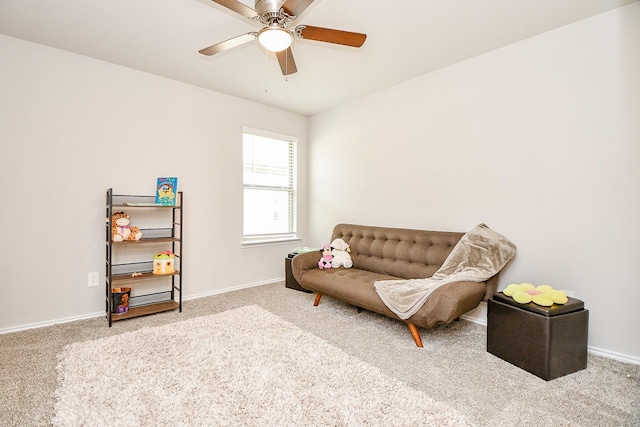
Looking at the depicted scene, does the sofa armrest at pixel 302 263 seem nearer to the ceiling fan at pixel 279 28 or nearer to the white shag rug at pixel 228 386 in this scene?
the white shag rug at pixel 228 386

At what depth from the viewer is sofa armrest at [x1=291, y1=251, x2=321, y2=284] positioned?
321cm

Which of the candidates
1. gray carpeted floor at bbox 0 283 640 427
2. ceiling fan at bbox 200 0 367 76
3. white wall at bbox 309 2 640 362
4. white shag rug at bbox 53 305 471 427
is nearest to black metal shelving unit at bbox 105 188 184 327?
gray carpeted floor at bbox 0 283 640 427

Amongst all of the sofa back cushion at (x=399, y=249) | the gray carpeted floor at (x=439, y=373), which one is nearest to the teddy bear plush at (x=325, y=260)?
the sofa back cushion at (x=399, y=249)

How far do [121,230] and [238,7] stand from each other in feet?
7.11

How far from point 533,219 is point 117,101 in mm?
3868

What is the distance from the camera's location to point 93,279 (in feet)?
9.48

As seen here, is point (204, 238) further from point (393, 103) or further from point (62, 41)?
point (393, 103)

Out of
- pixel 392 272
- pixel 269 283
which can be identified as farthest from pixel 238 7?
pixel 269 283

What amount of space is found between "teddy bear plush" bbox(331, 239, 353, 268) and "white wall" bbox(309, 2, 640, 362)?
24.3 inches

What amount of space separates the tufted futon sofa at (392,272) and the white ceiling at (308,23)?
1.64 m

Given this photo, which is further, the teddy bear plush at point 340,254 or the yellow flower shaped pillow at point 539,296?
the teddy bear plush at point 340,254

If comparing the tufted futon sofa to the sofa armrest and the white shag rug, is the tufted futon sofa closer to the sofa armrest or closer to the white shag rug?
the sofa armrest

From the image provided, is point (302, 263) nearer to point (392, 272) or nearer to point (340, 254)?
point (340, 254)

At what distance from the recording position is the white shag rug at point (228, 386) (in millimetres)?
1483
